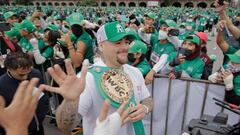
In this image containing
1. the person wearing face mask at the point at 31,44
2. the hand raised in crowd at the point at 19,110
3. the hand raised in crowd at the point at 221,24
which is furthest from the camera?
the person wearing face mask at the point at 31,44

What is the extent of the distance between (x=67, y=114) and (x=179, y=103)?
6.55 ft

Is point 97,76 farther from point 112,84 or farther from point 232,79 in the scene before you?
point 232,79

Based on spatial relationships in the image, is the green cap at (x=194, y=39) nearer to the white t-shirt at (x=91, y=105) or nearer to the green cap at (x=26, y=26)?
the white t-shirt at (x=91, y=105)

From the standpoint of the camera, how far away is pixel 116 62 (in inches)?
82.0

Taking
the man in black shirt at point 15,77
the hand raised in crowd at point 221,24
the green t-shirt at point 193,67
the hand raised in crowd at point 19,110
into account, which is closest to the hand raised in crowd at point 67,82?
the hand raised in crowd at point 19,110

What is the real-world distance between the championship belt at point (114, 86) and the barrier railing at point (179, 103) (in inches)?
48.8

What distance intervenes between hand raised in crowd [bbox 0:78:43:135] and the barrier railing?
2.30 m

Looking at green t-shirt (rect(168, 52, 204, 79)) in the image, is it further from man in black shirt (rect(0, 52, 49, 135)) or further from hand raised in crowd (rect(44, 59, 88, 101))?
hand raised in crowd (rect(44, 59, 88, 101))

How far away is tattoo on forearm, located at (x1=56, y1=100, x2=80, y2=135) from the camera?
1.52m

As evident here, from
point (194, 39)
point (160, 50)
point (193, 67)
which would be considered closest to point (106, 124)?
point (193, 67)

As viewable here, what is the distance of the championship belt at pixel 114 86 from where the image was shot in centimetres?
195

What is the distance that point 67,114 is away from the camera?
1591 mm

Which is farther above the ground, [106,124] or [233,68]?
[106,124]

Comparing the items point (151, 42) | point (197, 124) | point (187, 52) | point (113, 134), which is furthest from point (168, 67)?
point (113, 134)
